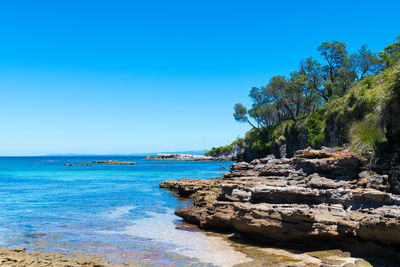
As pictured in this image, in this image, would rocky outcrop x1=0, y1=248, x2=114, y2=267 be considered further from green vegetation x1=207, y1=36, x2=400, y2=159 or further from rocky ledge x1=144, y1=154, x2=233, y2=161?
rocky ledge x1=144, y1=154, x2=233, y2=161

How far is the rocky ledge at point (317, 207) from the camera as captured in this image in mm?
9206

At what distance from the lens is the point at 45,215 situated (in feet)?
60.5

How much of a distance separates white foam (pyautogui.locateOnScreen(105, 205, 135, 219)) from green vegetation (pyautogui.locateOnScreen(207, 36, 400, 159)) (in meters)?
13.6

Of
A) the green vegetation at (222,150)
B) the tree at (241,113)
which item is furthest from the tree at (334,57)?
the green vegetation at (222,150)

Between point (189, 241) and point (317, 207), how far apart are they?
205 inches

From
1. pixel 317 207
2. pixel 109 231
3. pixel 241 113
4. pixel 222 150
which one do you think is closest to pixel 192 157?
pixel 222 150

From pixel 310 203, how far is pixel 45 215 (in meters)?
15.3

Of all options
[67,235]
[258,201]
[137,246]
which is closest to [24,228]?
[67,235]

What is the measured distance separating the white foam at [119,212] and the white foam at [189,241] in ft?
6.58

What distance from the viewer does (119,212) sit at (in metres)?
19.9

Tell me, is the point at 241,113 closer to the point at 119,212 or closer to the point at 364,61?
the point at 364,61

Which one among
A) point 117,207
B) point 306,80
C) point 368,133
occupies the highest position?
point 306,80

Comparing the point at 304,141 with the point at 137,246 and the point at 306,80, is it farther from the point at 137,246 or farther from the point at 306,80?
the point at 137,246

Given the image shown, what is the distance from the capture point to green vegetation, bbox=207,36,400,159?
11.9 metres
